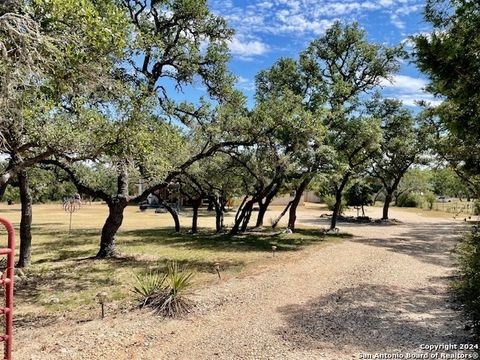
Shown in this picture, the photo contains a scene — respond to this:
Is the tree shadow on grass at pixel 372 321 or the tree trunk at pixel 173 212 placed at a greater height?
the tree trunk at pixel 173 212

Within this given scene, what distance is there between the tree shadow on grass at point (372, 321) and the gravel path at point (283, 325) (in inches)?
0.6

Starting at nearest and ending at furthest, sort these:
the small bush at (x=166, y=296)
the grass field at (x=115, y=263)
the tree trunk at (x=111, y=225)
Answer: the small bush at (x=166, y=296) < the grass field at (x=115, y=263) < the tree trunk at (x=111, y=225)

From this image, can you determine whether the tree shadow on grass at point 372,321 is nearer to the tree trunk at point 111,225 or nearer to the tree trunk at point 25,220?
the tree trunk at point 111,225

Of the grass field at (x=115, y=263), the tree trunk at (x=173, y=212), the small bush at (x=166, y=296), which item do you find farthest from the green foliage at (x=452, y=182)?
the tree trunk at (x=173, y=212)

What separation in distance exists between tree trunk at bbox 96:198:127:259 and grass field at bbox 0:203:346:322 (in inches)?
18.7

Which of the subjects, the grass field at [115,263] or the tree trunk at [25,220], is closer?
the grass field at [115,263]

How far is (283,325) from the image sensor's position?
6.54 metres

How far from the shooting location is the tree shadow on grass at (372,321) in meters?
5.80

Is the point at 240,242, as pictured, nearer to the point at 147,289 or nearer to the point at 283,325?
the point at 147,289

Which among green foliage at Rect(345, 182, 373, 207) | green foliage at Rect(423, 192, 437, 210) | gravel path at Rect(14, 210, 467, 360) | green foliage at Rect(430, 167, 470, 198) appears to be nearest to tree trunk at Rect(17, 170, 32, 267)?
gravel path at Rect(14, 210, 467, 360)

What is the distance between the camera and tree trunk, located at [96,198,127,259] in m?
13.2

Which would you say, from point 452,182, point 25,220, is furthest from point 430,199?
point 25,220

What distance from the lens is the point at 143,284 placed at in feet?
26.1

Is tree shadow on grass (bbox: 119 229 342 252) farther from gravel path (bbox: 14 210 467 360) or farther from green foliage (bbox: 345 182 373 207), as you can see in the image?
green foliage (bbox: 345 182 373 207)
